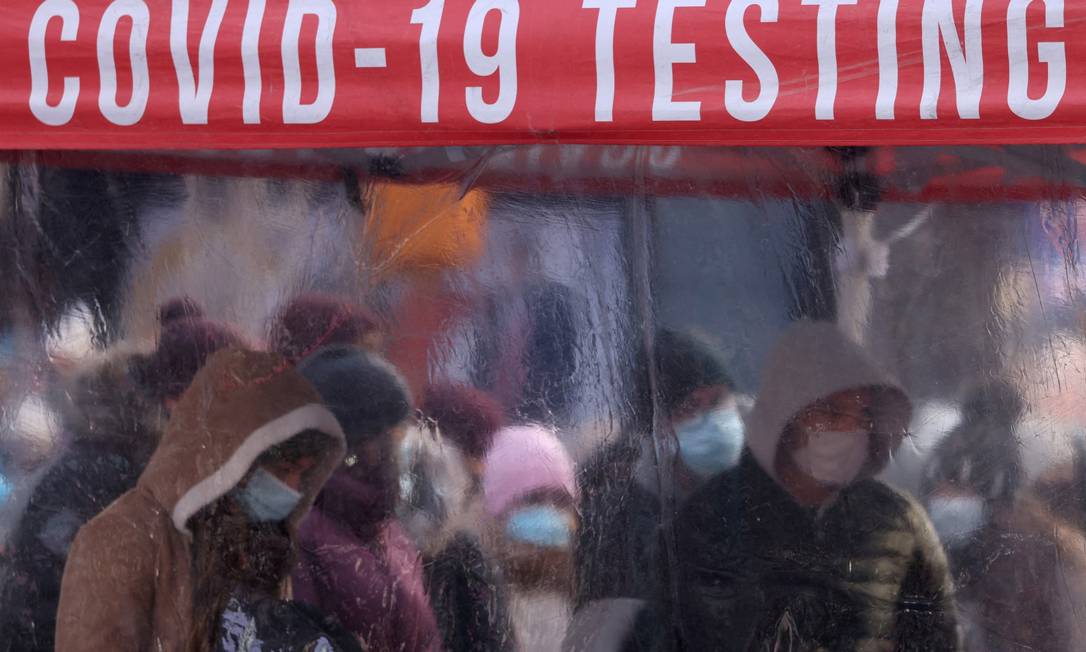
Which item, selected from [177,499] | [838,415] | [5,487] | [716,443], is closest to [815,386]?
[838,415]

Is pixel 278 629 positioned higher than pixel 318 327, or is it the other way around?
pixel 318 327

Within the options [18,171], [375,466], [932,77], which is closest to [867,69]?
[932,77]

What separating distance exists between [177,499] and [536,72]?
1.10m

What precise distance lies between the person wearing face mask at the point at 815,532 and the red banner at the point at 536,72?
1.45 ft

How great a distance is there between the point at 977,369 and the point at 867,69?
1.94 feet

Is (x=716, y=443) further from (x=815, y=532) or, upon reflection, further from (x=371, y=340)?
(x=371, y=340)

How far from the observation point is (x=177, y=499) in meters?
2.23

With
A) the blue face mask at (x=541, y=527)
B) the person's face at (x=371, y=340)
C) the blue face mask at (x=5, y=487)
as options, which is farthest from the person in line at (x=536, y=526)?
the blue face mask at (x=5, y=487)

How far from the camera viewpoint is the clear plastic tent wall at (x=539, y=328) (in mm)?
2006

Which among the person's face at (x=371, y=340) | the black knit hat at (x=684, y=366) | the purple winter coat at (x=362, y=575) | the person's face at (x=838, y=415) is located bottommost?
the purple winter coat at (x=362, y=575)

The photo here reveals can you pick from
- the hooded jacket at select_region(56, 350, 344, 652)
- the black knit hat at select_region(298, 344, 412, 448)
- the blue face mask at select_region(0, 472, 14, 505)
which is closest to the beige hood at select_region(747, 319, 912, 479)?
the black knit hat at select_region(298, 344, 412, 448)

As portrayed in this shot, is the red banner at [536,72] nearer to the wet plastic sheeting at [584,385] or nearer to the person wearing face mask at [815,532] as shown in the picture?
the wet plastic sheeting at [584,385]

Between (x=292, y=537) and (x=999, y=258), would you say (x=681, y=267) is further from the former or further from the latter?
(x=292, y=537)

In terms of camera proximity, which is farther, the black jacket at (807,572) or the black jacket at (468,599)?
the black jacket at (468,599)
